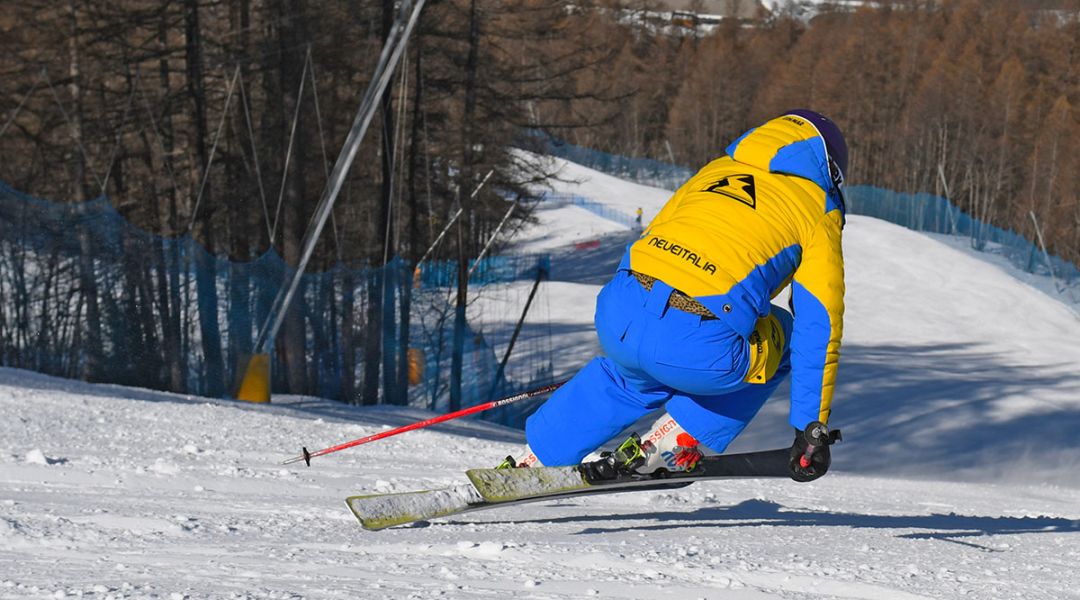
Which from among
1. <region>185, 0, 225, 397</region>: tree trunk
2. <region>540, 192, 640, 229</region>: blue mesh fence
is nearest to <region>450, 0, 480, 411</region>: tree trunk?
<region>185, 0, 225, 397</region>: tree trunk

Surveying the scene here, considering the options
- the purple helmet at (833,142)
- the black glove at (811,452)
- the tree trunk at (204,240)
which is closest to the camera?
the black glove at (811,452)

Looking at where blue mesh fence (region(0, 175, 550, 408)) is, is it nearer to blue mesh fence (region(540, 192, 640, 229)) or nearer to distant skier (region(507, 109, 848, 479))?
distant skier (region(507, 109, 848, 479))

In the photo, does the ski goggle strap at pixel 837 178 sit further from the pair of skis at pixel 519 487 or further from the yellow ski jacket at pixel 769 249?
the pair of skis at pixel 519 487

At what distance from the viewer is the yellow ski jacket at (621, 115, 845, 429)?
3.85m

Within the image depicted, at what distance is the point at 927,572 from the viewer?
394 centimetres

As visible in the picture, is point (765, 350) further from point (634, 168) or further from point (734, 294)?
point (634, 168)

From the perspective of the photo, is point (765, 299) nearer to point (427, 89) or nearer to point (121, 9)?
point (121, 9)

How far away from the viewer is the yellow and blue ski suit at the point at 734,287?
3.86 m

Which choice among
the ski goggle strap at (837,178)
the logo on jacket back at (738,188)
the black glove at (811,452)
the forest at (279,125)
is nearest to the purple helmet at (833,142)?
the ski goggle strap at (837,178)

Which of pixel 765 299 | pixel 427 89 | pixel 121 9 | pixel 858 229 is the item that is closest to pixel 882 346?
pixel 858 229

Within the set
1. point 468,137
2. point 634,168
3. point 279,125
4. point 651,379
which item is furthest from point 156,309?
point 634,168

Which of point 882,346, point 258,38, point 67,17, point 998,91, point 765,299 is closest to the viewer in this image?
point 765,299

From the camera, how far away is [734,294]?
3836 mm

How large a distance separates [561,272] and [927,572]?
3617 cm
